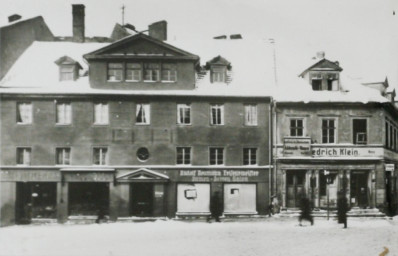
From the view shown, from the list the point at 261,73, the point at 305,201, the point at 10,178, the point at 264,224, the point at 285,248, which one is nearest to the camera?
the point at 285,248

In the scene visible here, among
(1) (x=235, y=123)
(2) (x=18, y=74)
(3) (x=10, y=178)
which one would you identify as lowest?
(3) (x=10, y=178)

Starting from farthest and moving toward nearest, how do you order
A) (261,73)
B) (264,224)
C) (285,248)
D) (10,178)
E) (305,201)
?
1. (261,73)
2. (10,178)
3. (264,224)
4. (305,201)
5. (285,248)

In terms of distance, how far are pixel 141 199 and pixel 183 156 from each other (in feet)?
10.1

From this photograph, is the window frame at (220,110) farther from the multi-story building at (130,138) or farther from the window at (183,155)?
the window at (183,155)

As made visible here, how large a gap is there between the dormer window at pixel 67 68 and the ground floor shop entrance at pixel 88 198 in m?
5.53

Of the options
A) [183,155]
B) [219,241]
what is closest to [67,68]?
[183,155]

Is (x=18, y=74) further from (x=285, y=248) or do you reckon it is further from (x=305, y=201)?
(x=285, y=248)

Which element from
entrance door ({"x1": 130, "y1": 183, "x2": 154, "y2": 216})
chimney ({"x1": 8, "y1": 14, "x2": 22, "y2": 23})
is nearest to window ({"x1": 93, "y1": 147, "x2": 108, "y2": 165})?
entrance door ({"x1": 130, "y1": 183, "x2": 154, "y2": 216})

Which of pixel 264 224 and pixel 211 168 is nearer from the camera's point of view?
pixel 264 224

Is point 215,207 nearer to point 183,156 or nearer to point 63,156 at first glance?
point 183,156

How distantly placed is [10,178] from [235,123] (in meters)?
11.7

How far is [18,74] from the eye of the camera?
3266 cm

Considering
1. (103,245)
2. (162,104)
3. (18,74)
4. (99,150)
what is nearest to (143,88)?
(162,104)

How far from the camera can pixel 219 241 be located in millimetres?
20875
